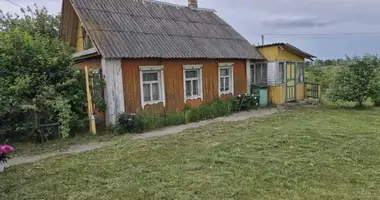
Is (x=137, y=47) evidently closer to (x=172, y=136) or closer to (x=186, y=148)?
(x=172, y=136)

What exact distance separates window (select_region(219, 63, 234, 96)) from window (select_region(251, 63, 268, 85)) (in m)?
2.12

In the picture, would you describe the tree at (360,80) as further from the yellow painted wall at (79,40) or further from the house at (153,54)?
the yellow painted wall at (79,40)

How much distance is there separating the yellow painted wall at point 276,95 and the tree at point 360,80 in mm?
2315

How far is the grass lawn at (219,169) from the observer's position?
13.6ft

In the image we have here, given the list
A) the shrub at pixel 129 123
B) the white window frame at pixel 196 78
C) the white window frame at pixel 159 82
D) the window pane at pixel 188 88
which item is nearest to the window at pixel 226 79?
the white window frame at pixel 196 78

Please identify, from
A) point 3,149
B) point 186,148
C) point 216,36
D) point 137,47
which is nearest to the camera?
point 3,149

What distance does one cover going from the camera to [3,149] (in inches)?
195

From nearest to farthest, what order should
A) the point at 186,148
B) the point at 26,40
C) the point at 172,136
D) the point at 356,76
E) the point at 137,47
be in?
the point at 186,148
the point at 172,136
the point at 26,40
the point at 137,47
the point at 356,76

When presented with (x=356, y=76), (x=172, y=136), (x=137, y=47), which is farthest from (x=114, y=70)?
(x=356, y=76)

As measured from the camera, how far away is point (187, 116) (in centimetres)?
1029

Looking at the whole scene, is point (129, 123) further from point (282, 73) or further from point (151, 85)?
point (282, 73)

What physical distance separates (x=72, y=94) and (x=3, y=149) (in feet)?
12.7

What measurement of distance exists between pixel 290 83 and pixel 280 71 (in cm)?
108

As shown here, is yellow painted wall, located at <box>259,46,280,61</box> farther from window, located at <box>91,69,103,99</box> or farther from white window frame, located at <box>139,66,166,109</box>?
window, located at <box>91,69,103,99</box>
